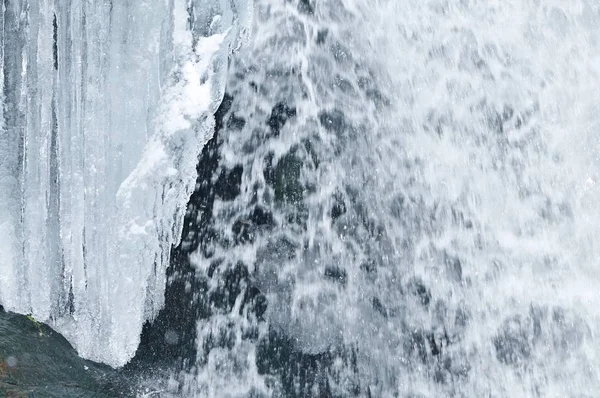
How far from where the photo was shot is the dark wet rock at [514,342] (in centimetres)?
314

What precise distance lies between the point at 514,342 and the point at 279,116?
1.88 metres

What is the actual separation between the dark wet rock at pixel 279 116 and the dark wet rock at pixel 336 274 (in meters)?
0.82

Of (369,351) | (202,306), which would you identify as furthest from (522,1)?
(202,306)

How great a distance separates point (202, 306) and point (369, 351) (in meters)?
0.98

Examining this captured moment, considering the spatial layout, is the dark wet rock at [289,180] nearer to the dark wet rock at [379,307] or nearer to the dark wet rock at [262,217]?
the dark wet rock at [262,217]

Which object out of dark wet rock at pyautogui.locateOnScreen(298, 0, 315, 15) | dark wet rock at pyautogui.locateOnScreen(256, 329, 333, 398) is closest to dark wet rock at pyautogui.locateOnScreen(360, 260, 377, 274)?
dark wet rock at pyautogui.locateOnScreen(256, 329, 333, 398)

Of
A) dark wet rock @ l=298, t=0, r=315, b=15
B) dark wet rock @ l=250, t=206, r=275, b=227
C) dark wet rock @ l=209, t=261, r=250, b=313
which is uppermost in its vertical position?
dark wet rock @ l=298, t=0, r=315, b=15

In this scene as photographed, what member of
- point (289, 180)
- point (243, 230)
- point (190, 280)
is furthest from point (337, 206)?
point (190, 280)

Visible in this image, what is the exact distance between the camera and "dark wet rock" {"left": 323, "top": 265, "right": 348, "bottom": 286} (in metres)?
3.05

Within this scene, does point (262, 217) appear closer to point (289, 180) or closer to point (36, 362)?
point (289, 180)

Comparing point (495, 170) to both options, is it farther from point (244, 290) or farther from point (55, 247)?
point (55, 247)

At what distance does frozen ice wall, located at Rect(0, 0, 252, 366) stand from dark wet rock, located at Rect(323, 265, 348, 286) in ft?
3.03

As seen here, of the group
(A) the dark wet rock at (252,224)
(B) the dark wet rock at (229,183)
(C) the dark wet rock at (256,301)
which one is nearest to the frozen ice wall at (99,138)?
(B) the dark wet rock at (229,183)

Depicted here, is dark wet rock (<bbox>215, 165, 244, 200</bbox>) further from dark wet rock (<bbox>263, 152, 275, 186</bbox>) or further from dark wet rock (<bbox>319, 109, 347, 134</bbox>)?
dark wet rock (<bbox>319, 109, 347, 134</bbox>)
